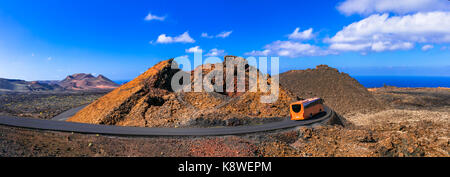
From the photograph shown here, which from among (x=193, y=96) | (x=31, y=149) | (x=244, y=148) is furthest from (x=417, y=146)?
(x=31, y=149)

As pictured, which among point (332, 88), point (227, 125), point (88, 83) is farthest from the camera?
point (88, 83)

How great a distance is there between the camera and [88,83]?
158250 mm

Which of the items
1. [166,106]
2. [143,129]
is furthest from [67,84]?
[143,129]

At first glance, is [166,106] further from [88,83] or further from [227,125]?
[88,83]

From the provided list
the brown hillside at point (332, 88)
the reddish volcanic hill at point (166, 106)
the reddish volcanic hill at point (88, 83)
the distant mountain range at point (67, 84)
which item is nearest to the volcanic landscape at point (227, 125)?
the reddish volcanic hill at point (166, 106)

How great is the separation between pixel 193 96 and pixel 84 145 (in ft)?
52.8

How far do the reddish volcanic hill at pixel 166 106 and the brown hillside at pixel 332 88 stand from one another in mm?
13072

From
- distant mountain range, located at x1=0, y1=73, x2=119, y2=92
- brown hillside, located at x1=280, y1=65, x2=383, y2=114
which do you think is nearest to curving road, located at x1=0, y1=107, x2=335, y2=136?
brown hillside, located at x1=280, y1=65, x2=383, y2=114

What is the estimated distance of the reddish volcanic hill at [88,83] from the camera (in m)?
152

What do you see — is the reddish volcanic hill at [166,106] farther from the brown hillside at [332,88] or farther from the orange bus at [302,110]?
the brown hillside at [332,88]

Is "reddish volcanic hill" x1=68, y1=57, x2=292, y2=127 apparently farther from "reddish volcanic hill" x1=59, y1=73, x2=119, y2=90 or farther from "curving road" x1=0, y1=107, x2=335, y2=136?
"reddish volcanic hill" x1=59, y1=73, x2=119, y2=90

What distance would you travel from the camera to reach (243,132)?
851 inches

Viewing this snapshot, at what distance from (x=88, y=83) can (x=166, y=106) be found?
15435 centimetres
